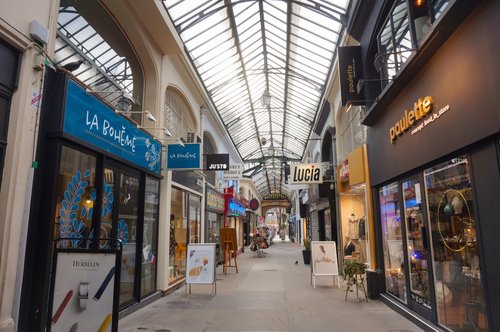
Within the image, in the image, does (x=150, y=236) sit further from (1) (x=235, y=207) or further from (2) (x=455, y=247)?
(1) (x=235, y=207)

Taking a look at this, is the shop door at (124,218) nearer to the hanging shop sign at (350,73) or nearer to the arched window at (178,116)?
the arched window at (178,116)

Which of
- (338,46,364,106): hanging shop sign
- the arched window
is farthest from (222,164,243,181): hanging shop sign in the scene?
(338,46,364,106): hanging shop sign

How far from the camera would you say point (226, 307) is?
701 centimetres

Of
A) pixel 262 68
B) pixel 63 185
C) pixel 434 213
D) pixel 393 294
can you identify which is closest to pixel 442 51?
pixel 434 213

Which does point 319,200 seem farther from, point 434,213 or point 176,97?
point 434,213

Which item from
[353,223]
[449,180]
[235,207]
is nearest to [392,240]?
[449,180]

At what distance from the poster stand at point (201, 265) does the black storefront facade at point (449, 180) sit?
3.94 m

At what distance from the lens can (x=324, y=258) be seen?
30.9ft

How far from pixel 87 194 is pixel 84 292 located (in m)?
2.35

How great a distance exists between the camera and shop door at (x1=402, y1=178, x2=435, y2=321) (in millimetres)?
5457

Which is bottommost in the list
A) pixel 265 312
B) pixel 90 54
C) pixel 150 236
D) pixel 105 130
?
pixel 265 312

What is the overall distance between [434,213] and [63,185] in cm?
537

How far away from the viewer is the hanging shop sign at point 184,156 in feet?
26.9

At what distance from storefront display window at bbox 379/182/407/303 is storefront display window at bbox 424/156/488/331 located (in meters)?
1.51
